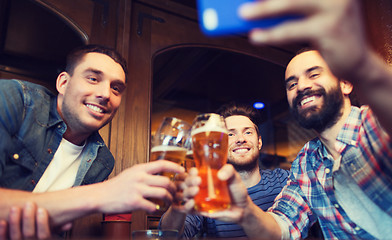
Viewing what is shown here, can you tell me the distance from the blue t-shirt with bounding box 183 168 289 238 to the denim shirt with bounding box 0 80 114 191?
74 cm

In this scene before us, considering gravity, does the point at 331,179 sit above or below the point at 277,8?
below

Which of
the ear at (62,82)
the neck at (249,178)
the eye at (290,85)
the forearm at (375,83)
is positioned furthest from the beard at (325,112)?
the ear at (62,82)

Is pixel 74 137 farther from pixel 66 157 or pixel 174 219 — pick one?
pixel 174 219

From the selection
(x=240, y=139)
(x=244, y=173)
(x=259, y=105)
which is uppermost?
(x=259, y=105)

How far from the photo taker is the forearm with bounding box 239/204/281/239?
1.13m

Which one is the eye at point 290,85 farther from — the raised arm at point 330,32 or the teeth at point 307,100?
the raised arm at point 330,32

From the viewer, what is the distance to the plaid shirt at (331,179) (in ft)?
3.88

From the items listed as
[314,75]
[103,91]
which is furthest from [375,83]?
[103,91]

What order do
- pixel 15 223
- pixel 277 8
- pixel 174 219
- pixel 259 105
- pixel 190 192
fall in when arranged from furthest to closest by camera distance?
pixel 259 105
pixel 174 219
pixel 190 192
pixel 15 223
pixel 277 8

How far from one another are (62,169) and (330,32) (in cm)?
149

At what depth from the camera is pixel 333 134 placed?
1.46 meters

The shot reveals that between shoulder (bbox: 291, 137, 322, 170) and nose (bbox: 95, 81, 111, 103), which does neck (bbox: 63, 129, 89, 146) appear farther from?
shoulder (bbox: 291, 137, 322, 170)

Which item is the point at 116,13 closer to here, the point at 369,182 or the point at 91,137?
the point at 91,137

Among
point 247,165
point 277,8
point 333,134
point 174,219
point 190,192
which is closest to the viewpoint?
point 277,8
